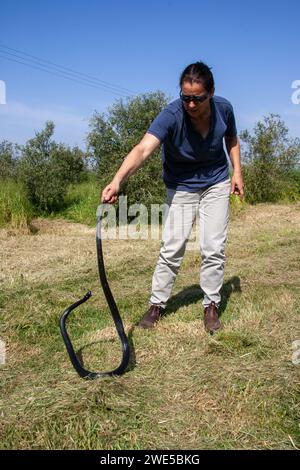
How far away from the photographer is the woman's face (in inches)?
103

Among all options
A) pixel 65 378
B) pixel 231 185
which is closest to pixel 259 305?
pixel 231 185

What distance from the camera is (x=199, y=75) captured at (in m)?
2.60

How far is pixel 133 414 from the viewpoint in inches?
78.9

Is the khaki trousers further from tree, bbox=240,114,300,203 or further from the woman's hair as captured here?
tree, bbox=240,114,300,203

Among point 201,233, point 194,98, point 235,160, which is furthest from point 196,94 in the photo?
point 201,233

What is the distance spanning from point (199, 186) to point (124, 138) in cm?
533

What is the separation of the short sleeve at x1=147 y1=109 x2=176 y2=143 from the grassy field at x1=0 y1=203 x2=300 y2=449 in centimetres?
124

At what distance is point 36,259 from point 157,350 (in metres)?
2.76

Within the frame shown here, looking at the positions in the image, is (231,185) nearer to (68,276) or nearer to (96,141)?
(68,276)

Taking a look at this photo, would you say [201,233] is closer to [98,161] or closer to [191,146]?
[191,146]

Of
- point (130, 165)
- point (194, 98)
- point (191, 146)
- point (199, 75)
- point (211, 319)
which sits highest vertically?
point (199, 75)

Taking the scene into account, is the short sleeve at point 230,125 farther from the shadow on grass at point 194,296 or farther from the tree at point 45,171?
the tree at point 45,171

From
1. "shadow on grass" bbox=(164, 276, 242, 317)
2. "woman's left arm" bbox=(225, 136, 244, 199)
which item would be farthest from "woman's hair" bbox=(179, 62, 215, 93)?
"shadow on grass" bbox=(164, 276, 242, 317)
